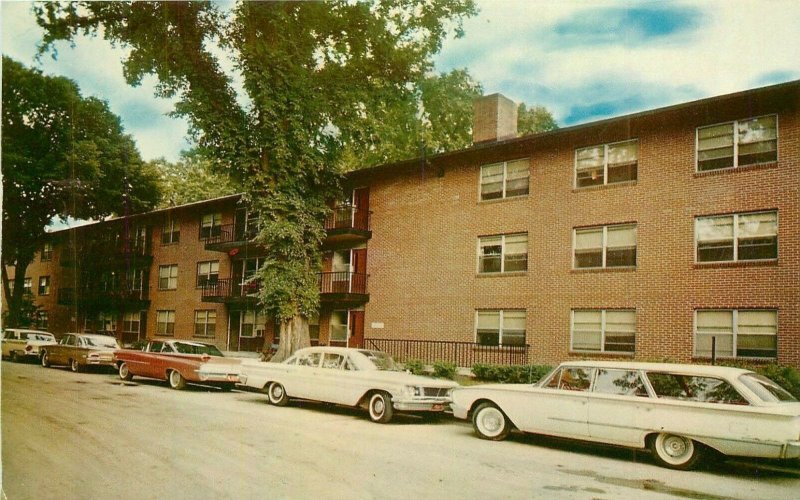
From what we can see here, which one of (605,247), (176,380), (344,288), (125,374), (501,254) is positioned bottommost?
(125,374)

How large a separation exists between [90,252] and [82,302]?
10.7m

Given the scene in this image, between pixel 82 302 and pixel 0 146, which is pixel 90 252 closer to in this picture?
pixel 82 302

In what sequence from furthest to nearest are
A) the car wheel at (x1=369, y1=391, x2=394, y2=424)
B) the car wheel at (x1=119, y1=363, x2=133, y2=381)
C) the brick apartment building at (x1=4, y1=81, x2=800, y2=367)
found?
the car wheel at (x1=119, y1=363, x2=133, y2=381)
the brick apartment building at (x1=4, y1=81, x2=800, y2=367)
the car wheel at (x1=369, y1=391, x2=394, y2=424)

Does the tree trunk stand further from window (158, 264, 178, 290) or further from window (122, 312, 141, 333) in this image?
window (122, 312, 141, 333)

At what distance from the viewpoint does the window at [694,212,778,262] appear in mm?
16578

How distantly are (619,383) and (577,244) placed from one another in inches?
432

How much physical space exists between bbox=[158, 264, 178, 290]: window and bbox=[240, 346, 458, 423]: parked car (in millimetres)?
22303

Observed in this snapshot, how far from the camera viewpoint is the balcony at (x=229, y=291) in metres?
29.8

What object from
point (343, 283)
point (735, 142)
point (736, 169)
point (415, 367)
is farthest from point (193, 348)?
point (735, 142)

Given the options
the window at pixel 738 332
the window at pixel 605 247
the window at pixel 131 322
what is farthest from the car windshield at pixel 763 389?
the window at pixel 131 322

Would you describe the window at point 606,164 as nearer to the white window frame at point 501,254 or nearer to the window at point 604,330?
the white window frame at point 501,254

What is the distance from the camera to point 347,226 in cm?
2695

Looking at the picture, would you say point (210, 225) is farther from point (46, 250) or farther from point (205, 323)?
point (46, 250)

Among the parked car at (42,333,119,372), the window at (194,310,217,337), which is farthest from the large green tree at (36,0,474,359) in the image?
the window at (194,310,217,337)
